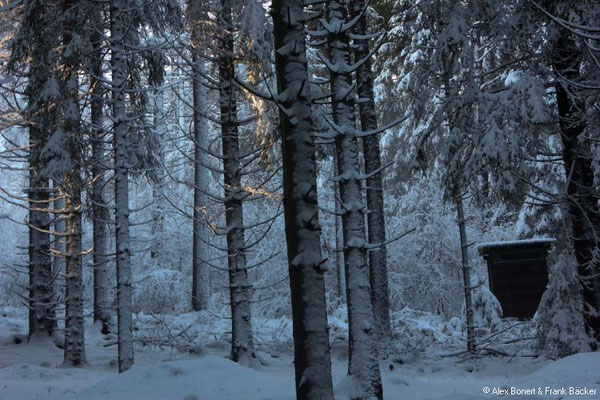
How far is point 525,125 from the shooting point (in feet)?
29.2

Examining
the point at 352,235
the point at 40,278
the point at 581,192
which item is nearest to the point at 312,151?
the point at 352,235

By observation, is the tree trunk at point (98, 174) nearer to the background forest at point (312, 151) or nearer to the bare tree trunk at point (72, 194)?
the background forest at point (312, 151)

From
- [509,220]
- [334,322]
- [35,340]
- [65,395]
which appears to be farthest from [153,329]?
[509,220]

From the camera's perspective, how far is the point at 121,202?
9.29 m

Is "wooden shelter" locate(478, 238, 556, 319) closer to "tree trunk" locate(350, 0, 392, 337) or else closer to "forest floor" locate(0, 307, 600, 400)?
"forest floor" locate(0, 307, 600, 400)

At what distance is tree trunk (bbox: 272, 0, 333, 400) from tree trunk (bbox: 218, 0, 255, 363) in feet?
15.1

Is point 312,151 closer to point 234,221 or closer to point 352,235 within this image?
point 352,235

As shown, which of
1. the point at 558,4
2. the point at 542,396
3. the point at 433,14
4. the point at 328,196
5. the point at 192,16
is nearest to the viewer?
the point at 542,396

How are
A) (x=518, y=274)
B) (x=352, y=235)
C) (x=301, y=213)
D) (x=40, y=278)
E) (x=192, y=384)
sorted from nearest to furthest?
(x=301, y=213) → (x=352, y=235) → (x=192, y=384) → (x=40, y=278) → (x=518, y=274)

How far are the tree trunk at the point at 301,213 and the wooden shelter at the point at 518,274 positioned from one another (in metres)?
11.8

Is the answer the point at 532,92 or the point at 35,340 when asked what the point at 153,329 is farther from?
the point at 532,92

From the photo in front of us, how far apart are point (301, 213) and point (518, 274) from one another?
1268 centimetres

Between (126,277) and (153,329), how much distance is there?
476 cm

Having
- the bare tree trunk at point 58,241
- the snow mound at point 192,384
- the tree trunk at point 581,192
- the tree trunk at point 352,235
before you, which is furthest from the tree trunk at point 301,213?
the bare tree trunk at point 58,241
